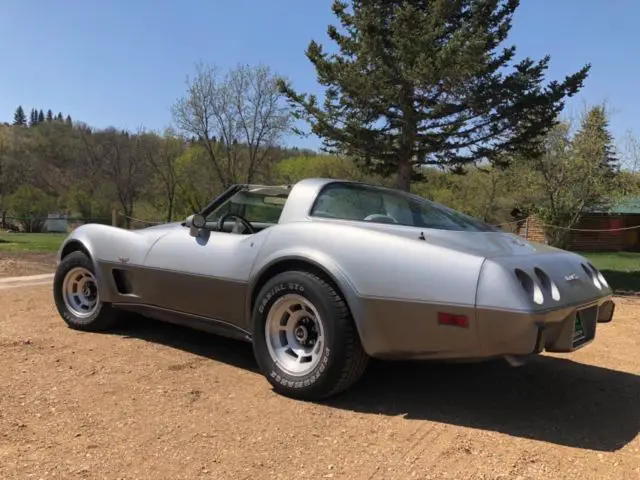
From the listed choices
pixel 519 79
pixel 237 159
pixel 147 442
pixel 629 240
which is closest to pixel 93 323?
pixel 147 442

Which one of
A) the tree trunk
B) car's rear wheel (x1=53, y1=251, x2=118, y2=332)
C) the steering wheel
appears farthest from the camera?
the tree trunk

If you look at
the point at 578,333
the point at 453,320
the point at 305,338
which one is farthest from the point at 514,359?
the point at 305,338

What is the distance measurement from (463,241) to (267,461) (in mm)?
1684

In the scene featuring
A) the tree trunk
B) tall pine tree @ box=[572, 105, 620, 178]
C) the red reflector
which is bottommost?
the red reflector

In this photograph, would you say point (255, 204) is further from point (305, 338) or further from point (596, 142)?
point (596, 142)

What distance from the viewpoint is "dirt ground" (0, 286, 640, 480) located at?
276 cm

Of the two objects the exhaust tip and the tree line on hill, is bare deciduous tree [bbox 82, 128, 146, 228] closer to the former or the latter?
the tree line on hill

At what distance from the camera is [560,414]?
354cm

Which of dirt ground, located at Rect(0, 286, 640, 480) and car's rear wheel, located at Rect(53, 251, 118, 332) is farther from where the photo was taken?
car's rear wheel, located at Rect(53, 251, 118, 332)

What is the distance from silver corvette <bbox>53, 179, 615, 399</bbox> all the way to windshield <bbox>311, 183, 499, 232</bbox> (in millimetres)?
13

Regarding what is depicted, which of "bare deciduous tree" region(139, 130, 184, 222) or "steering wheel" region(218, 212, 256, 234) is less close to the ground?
"bare deciduous tree" region(139, 130, 184, 222)

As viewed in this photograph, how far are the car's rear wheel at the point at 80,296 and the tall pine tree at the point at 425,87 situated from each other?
8265mm

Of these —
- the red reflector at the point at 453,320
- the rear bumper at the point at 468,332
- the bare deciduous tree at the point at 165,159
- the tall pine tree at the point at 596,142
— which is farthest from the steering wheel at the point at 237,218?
the bare deciduous tree at the point at 165,159

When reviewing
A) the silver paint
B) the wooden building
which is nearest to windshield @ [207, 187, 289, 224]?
the silver paint
